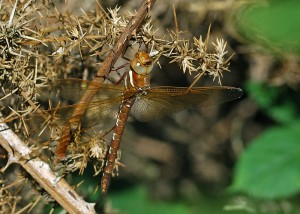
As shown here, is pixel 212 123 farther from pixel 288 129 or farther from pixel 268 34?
pixel 268 34

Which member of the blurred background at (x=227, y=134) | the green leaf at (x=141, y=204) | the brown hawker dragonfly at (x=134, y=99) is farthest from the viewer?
the green leaf at (x=141, y=204)

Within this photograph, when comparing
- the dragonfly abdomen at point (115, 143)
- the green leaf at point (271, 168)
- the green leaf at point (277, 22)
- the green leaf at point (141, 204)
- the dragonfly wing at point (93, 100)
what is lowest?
the green leaf at point (141, 204)

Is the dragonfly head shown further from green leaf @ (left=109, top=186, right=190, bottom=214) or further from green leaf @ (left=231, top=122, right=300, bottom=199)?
green leaf @ (left=109, top=186, right=190, bottom=214)

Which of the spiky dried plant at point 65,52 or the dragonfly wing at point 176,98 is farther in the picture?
the dragonfly wing at point 176,98

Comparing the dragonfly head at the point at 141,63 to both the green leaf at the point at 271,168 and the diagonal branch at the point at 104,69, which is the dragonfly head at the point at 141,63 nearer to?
Answer: the diagonal branch at the point at 104,69

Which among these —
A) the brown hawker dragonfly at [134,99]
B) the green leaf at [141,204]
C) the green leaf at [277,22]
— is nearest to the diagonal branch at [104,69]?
the brown hawker dragonfly at [134,99]

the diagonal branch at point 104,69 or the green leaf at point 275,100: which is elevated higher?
the diagonal branch at point 104,69

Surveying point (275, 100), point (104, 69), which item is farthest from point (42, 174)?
point (275, 100)

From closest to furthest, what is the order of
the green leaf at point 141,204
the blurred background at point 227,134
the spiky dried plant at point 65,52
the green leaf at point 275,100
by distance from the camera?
1. the spiky dried plant at point 65,52
2. the blurred background at point 227,134
3. the green leaf at point 275,100
4. the green leaf at point 141,204
